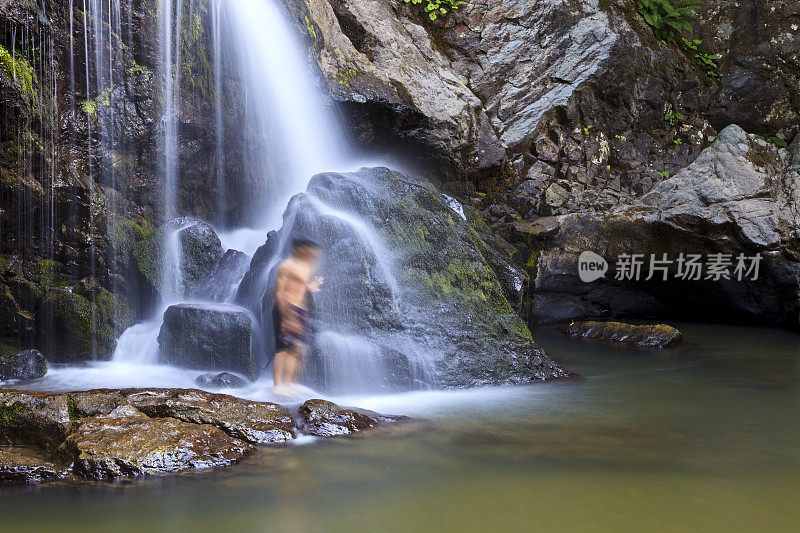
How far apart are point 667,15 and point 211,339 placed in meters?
13.0

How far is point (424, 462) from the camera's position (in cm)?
407

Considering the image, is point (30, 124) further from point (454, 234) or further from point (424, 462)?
point (424, 462)

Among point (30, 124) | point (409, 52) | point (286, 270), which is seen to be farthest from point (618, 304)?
point (30, 124)

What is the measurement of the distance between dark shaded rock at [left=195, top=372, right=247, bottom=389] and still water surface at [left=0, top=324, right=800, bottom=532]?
44.3 inches

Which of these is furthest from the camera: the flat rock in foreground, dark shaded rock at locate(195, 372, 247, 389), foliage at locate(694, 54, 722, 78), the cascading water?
foliage at locate(694, 54, 722, 78)

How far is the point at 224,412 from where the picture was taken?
4660 millimetres

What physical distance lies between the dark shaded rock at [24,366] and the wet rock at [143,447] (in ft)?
10.0

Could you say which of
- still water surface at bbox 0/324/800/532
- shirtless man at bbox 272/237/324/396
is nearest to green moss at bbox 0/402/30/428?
still water surface at bbox 0/324/800/532

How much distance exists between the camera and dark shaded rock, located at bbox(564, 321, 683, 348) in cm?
937

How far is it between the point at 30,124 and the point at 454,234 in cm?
553

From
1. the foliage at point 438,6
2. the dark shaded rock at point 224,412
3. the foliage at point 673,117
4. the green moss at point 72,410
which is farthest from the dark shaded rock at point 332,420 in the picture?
the foliage at point 673,117

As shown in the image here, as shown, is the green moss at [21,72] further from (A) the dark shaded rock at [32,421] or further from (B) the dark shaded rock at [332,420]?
(B) the dark shaded rock at [332,420]

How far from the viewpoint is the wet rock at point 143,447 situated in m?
3.76

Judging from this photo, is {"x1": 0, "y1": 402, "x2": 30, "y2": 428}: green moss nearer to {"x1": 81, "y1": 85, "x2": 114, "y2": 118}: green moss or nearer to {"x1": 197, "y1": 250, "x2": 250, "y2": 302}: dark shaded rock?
{"x1": 197, "y1": 250, "x2": 250, "y2": 302}: dark shaded rock
